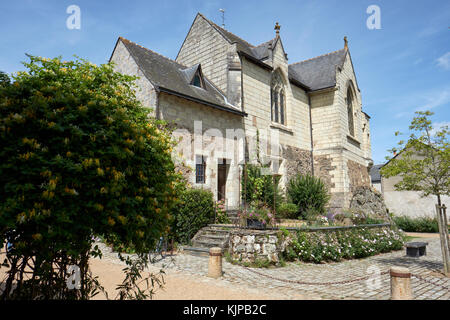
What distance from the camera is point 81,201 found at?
2.51 meters

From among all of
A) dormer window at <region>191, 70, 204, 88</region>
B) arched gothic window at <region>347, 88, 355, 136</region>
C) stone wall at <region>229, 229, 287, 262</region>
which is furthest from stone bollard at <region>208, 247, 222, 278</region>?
arched gothic window at <region>347, 88, 355, 136</region>

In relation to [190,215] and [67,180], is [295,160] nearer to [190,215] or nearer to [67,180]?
→ [190,215]

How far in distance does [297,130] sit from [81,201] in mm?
15202

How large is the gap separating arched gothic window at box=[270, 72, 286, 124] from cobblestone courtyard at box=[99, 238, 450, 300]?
8.90 meters

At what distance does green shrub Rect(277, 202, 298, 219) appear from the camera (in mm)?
12204

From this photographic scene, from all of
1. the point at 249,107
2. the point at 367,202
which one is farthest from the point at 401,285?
the point at 367,202

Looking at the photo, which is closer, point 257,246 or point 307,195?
point 257,246

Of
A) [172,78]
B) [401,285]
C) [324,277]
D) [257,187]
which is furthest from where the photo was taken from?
[257,187]

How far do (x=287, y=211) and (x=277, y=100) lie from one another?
6.39m

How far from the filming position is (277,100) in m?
15.8

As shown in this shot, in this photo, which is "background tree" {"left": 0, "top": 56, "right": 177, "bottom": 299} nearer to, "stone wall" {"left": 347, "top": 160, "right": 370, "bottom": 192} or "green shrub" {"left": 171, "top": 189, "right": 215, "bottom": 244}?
"green shrub" {"left": 171, "top": 189, "right": 215, "bottom": 244}

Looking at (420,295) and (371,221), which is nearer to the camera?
(420,295)
